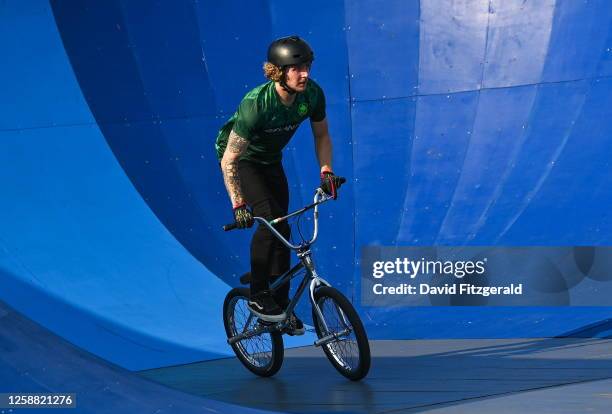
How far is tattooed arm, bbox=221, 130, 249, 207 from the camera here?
Result: 252 inches

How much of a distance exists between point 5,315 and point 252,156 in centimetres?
269

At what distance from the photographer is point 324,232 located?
31.8 feet

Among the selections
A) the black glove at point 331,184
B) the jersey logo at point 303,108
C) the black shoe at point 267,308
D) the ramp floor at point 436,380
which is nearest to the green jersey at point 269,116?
the jersey logo at point 303,108

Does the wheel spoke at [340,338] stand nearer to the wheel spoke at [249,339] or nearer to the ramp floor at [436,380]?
the ramp floor at [436,380]

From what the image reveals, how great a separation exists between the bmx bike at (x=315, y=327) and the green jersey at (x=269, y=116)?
17.0 inches

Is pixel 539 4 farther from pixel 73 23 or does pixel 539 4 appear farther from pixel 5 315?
pixel 5 315

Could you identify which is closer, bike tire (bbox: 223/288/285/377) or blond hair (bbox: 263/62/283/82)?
blond hair (bbox: 263/62/283/82)

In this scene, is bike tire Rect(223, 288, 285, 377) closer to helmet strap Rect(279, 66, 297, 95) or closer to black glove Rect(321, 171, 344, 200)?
black glove Rect(321, 171, 344, 200)

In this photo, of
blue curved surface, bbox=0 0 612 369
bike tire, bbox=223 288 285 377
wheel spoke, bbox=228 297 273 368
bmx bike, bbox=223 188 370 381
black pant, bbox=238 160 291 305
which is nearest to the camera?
bmx bike, bbox=223 188 370 381

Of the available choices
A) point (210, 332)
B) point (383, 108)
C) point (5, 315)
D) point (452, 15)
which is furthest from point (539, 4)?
point (5, 315)

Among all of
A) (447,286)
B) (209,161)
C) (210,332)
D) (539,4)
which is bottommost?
(210,332)

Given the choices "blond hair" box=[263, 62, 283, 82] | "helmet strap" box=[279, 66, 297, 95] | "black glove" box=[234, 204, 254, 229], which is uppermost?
"blond hair" box=[263, 62, 283, 82]

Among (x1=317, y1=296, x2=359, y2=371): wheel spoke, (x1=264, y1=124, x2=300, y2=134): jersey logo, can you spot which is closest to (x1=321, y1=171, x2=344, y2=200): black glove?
(x1=264, y1=124, x2=300, y2=134): jersey logo

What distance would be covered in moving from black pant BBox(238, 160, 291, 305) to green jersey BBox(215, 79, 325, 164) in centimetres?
9
